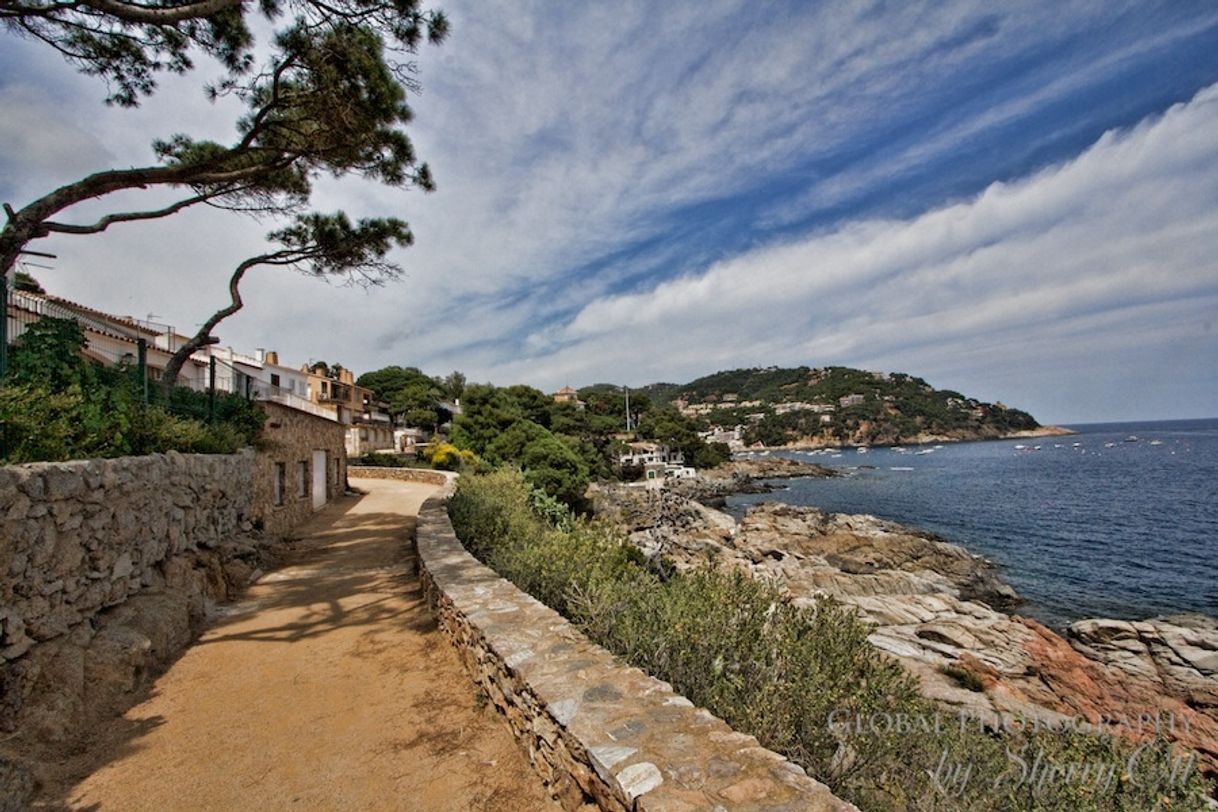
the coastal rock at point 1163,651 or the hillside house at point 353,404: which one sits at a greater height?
the hillside house at point 353,404

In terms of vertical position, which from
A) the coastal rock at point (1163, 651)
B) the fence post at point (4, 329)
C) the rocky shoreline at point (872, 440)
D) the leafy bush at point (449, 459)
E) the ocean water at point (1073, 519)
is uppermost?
the fence post at point (4, 329)

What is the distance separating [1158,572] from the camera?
1981cm

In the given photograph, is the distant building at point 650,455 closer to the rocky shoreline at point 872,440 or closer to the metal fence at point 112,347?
the metal fence at point 112,347

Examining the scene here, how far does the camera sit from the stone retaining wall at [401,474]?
2202cm

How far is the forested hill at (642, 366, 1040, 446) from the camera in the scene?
115000 millimetres

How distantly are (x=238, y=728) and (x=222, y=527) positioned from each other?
4.72 m

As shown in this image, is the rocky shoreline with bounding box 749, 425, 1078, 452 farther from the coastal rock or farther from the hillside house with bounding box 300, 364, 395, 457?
the coastal rock

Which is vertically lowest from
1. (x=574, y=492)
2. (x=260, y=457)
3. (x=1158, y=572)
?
(x=1158, y=572)

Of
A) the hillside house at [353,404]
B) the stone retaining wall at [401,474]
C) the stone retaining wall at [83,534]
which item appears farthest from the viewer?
the hillside house at [353,404]

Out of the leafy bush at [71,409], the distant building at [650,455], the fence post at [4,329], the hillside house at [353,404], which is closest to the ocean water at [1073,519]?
the distant building at [650,455]

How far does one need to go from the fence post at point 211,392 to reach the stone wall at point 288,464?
1.21 metres

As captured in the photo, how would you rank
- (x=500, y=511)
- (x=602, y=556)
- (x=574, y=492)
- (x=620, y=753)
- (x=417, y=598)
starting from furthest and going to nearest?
(x=574, y=492) < (x=500, y=511) < (x=417, y=598) < (x=602, y=556) < (x=620, y=753)

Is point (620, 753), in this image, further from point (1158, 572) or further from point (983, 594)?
point (1158, 572)

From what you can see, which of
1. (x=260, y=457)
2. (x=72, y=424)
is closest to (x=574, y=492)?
(x=260, y=457)
